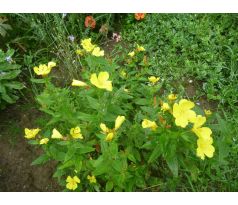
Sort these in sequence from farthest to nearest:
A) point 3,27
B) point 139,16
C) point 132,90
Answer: point 139,16 → point 3,27 → point 132,90

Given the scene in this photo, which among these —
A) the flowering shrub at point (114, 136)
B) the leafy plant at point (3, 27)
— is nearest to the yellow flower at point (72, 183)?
the flowering shrub at point (114, 136)

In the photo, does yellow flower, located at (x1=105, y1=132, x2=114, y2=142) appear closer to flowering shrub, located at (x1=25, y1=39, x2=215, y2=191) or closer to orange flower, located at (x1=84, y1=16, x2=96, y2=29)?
flowering shrub, located at (x1=25, y1=39, x2=215, y2=191)

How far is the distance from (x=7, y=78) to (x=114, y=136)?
1346mm

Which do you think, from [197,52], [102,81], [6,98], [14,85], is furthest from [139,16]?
[102,81]

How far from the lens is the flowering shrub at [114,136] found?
2064mm

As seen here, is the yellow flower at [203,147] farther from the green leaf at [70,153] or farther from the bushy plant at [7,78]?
the bushy plant at [7,78]

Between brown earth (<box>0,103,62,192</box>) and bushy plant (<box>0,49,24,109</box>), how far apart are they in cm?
15

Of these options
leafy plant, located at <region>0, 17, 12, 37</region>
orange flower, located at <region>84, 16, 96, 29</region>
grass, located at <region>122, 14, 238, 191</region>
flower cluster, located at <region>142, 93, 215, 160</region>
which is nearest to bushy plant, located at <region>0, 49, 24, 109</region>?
leafy plant, located at <region>0, 17, 12, 37</region>

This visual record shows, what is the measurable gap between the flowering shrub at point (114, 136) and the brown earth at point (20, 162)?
0.81ft

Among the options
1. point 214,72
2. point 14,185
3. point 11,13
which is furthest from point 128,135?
point 11,13

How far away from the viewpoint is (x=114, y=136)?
207 cm

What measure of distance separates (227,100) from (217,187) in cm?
76

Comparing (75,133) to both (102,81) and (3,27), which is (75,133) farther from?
(3,27)

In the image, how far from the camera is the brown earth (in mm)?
2832
